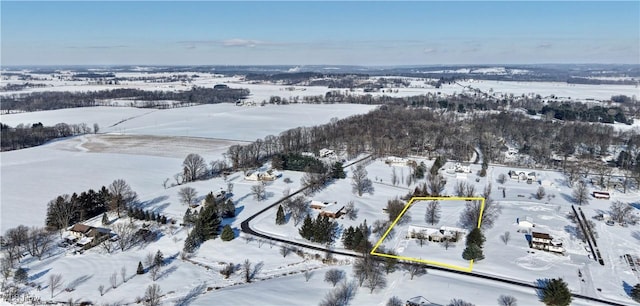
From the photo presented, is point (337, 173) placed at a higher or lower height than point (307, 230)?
higher

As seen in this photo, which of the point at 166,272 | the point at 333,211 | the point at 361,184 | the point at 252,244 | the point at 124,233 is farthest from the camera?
the point at 361,184

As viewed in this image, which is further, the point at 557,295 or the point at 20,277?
the point at 20,277

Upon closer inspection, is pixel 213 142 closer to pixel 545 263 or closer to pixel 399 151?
pixel 399 151

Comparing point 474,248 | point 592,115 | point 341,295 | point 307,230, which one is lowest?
point 341,295

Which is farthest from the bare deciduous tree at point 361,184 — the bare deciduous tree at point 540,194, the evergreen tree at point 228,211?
the bare deciduous tree at point 540,194

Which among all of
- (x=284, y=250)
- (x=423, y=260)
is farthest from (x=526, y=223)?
(x=284, y=250)

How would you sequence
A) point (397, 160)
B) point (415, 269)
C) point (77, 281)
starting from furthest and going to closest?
point (397, 160), point (415, 269), point (77, 281)

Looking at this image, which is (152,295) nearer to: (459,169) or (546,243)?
(546,243)

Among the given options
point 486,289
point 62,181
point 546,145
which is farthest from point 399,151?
point 62,181
